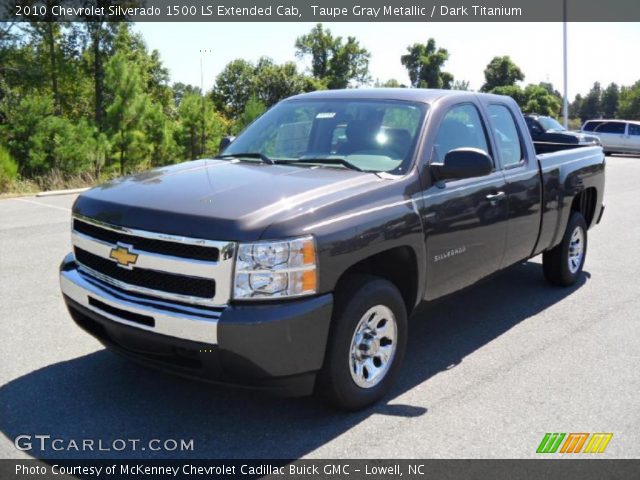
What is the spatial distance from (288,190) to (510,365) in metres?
2.11

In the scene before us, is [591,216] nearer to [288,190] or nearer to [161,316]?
[288,190]

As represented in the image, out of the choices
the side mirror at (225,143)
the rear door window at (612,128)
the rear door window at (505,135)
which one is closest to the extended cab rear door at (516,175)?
the rear door window at (505,135)

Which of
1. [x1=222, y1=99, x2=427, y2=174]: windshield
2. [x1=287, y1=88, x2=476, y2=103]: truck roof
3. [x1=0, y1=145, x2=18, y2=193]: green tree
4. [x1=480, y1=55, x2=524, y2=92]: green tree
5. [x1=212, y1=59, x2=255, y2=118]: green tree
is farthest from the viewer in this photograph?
[x1=212, y1=59, x2=255, y2=118]: green tree

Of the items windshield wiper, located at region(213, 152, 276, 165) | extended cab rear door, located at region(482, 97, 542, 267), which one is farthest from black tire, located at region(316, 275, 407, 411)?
extended cab rear door, located at region(482, 97, 542, 267)

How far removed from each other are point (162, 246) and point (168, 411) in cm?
106

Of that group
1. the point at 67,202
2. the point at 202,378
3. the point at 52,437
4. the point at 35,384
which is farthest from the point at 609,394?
the point at 67,202

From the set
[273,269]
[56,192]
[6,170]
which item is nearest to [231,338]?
[273,269]

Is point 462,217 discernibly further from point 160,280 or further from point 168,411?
point 168,411

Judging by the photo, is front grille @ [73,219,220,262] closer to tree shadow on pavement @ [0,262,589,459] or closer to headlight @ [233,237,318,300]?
headlight @ [233,237,318,300]

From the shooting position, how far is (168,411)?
3926 mm

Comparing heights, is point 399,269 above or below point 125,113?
below

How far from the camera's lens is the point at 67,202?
517 inches

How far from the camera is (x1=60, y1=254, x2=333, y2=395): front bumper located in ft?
10.9

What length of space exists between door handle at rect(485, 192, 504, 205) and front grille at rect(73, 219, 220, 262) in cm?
241
